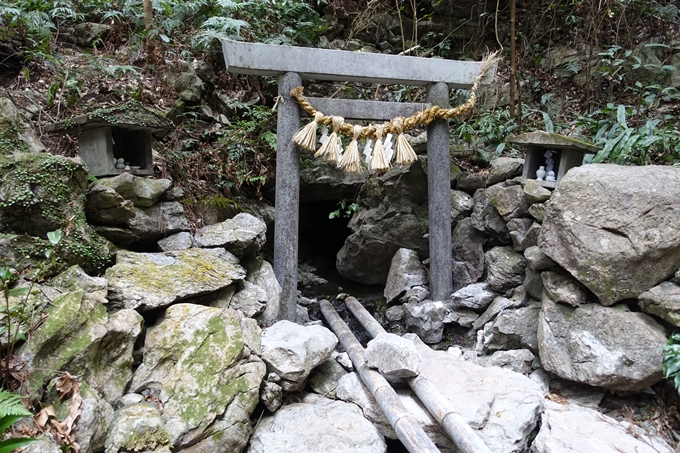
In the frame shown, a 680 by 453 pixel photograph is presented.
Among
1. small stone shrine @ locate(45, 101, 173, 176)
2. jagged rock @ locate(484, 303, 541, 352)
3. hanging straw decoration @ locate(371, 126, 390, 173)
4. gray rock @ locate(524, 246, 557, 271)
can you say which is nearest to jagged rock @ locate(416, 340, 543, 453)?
jagged rock @ locate(484, 303, 541, 352)

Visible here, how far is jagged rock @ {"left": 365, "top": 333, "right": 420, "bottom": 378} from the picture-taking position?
2.92 metres

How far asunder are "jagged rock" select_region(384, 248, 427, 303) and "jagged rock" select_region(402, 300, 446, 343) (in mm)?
419

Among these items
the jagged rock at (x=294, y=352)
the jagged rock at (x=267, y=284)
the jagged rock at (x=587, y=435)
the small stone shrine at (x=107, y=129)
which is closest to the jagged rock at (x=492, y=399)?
the jagged rock at (x=587, y=435)

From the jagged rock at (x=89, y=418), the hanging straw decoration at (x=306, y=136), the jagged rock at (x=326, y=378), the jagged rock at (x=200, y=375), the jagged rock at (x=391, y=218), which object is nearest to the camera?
the jagged rock at (x=89, y=418)

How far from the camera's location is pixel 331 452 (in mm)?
2479

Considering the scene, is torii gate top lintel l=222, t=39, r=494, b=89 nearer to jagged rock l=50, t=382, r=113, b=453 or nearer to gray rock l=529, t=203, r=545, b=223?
gray rock l=529, t=203, r=545, b=223

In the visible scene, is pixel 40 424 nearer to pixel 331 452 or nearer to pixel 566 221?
pixel 331 452

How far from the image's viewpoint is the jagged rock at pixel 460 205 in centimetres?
492

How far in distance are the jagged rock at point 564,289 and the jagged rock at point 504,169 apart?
1.39 meters

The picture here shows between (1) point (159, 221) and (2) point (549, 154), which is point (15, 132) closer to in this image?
(1) point (159, 221)

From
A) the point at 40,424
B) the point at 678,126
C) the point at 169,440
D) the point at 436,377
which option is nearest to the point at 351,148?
the point at 436,377

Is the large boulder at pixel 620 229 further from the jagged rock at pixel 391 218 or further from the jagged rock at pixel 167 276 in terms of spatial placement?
the jagged rock at pixel 167 276

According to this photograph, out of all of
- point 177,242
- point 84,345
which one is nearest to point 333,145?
point 177,242

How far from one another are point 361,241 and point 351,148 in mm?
1880
